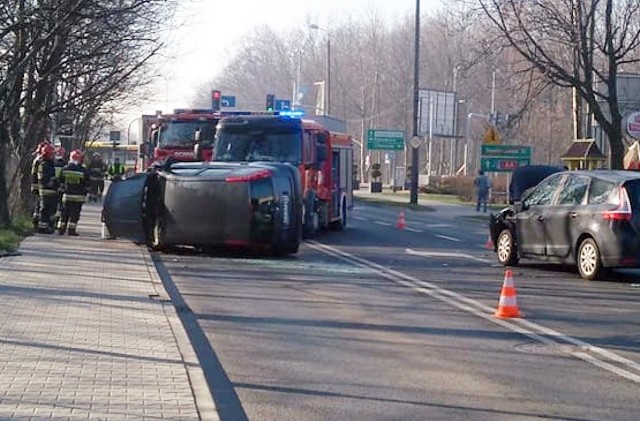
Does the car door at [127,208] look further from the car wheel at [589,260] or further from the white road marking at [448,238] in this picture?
the white road marking at [448,238]

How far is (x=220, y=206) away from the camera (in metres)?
21.2

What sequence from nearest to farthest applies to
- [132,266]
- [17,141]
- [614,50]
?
[132,266] < [17,141] < [614,50]

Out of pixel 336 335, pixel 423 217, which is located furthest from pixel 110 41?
pixel 423 217

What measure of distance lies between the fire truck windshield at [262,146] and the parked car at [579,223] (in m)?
6.35

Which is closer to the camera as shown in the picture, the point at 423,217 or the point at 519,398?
the point at 519,398

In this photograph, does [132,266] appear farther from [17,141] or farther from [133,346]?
[17,141]

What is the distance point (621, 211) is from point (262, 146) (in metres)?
10.4

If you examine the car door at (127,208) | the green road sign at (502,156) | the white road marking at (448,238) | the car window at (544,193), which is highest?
the green road sign at (502,156)

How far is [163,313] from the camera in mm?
13180

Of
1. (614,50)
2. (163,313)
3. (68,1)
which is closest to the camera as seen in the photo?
(163,313)

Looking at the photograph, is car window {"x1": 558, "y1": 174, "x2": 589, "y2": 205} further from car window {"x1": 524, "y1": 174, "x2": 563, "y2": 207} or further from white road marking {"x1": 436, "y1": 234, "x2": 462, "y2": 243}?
white road marking {"x1": 436, "y1": 234, "x2": 462, "y2": 243}

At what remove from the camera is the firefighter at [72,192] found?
24.7 m

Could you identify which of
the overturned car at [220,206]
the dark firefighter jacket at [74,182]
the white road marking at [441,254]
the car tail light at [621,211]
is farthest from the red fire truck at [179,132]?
the car tail light at [621,211]

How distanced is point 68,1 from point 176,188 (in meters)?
5.15
